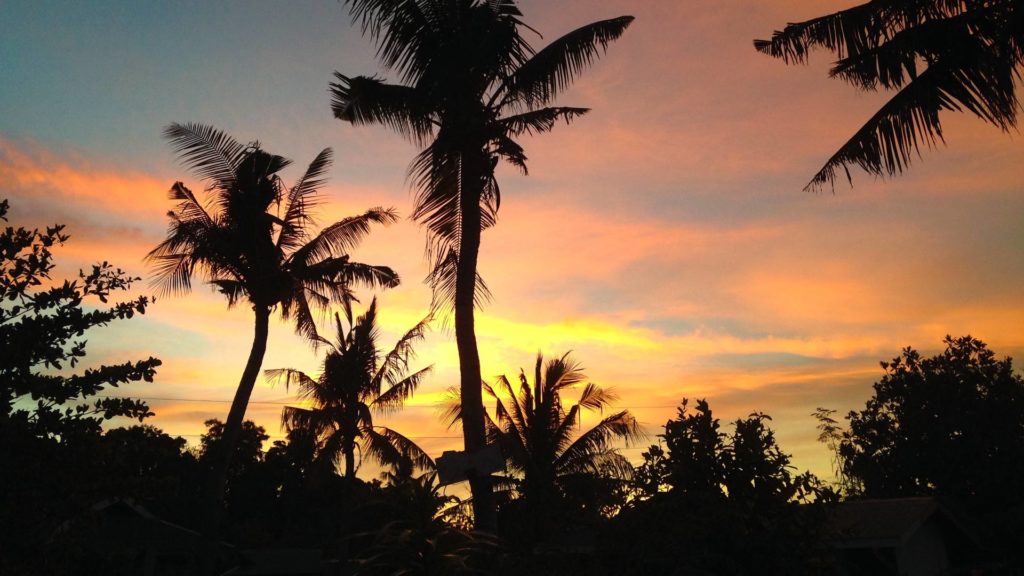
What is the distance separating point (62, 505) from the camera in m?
8.24

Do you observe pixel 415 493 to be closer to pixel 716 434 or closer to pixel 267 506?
pixel 716 434

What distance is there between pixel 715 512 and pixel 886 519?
13796 millimetres

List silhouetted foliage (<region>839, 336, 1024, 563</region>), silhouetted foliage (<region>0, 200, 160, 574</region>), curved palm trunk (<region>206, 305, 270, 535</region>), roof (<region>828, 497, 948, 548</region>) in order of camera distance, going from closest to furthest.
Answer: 1. silhouetted foliage (<region>0, 200, 160, 574</region>)
2. roof (<region>828, 497, 948, 548</region>)
3. curved palm trunk (<region>206, 305, 270, 535</region>)
4. silhouetted foliage (<region>839, 336, 1024, 563</region>)

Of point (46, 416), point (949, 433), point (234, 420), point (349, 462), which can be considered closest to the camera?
point (46, 416)

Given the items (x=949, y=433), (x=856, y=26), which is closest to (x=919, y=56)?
(x=856, y=26)

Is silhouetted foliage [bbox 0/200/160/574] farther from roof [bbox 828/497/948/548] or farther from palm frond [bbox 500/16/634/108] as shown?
roof [bbox 828/497/948/548]

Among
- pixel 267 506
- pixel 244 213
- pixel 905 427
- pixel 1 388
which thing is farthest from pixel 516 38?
pixel 267 506

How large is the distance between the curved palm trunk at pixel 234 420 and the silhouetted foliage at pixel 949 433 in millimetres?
30534

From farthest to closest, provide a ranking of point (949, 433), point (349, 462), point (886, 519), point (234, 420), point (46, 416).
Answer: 1. point (949, 433)
2. point (349, 462)
3. point (234, 420)
4. point (886, 519)
5. point (46, 416)

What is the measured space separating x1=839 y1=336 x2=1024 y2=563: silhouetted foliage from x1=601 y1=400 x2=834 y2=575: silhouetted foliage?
3093 cm

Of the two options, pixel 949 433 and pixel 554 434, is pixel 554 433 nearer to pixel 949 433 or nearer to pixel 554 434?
pixel 554 434

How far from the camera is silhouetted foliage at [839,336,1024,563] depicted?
119ft

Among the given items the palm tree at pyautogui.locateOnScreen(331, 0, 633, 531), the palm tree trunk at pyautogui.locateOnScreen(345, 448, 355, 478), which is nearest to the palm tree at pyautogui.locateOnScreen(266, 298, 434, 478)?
the palm tree trunk at pyautogui.locateOnScreen(345, 448, 355, 478)

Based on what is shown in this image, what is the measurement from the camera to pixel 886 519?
20031 millimetres
